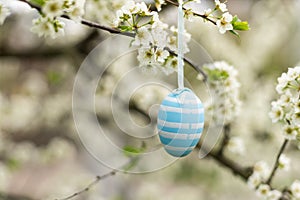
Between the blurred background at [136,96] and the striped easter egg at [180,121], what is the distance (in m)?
0.84

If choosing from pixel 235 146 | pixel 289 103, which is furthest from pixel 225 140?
pixel 289 103

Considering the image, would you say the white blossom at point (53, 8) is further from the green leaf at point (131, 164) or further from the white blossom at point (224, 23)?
the green leaf at point (131, 164)

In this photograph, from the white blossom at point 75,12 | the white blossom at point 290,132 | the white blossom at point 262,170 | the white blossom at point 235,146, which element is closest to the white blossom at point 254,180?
Answer: the white blossom at point 262,170

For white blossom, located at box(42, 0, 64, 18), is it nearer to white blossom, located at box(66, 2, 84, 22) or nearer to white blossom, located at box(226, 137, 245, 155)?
white blossom, located at box(66, 2, 84, 22)

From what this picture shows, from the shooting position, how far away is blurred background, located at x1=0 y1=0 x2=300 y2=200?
7.43 ft

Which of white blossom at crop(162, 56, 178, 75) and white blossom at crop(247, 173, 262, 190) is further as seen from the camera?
white blossom at crop(247, 173, 262, 190)

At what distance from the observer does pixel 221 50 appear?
3076 millimetres

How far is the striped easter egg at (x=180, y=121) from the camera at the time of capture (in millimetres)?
811

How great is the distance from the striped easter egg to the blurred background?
0.84 m

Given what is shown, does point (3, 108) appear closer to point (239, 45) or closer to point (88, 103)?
point (88, 103)

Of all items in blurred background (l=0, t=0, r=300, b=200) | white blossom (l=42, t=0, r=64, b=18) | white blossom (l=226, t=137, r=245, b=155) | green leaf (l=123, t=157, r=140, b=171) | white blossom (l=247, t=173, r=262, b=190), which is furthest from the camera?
blurred background (l=0, t=0, r=300, b=200)

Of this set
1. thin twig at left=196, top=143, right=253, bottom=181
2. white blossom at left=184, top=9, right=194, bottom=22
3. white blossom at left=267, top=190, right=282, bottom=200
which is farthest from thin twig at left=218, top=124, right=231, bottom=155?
white blossom at left=184, top=9, right=194, bottom=22

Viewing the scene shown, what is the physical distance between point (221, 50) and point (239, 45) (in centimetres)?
53

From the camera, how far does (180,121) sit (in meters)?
0.81
